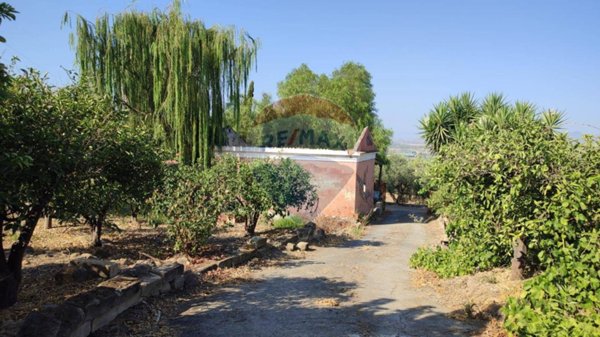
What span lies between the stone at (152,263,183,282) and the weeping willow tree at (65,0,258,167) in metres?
9.04

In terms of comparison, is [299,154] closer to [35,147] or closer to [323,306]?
[323,306]

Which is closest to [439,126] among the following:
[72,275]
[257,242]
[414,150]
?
[414,150]

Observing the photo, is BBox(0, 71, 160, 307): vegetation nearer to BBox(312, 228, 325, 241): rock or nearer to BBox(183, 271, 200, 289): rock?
BBox(183, 271, 200, 289): rock

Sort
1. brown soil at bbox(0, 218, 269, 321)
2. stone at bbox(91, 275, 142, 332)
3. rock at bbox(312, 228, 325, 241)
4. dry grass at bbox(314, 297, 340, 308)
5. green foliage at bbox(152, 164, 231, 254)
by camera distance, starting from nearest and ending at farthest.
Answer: stone at bbox(91, 275, 142, 332) < brown soil at bbox(0, 218, 269, 321) < dry grass at bbox(314, 297, 340, 308) < green foliage at bbox(152, 164, 231, 254) < rock at bbox(312, 228, 325, 241)

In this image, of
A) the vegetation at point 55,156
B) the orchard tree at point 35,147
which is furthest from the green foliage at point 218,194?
the orchard tree at point 35,147

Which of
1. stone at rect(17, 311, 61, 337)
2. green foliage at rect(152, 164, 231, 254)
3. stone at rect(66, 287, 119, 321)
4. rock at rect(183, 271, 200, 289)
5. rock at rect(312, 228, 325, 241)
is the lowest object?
rock at rect(312, 228, 325, 241)

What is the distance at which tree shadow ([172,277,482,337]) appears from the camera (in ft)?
21.6

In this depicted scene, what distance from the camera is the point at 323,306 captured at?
784 cm

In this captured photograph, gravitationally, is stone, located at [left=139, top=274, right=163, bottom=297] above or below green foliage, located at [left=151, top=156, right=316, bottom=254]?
below

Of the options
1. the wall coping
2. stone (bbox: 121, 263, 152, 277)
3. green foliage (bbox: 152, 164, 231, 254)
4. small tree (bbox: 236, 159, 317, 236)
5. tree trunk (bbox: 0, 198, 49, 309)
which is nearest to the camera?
tree trunk (bbox: 0, 198, 49, 309)

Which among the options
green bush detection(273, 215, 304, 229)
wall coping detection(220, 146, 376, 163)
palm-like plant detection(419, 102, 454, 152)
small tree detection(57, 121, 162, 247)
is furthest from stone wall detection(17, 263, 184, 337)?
palm-like plant detection(419, 102, 454, 152)

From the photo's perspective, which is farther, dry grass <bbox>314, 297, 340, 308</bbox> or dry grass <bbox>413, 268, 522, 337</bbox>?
dry grass <bbox>314, 297, 340, 308</bbox>

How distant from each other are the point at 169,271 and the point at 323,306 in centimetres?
303

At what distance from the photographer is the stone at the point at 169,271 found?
793 centimetres
